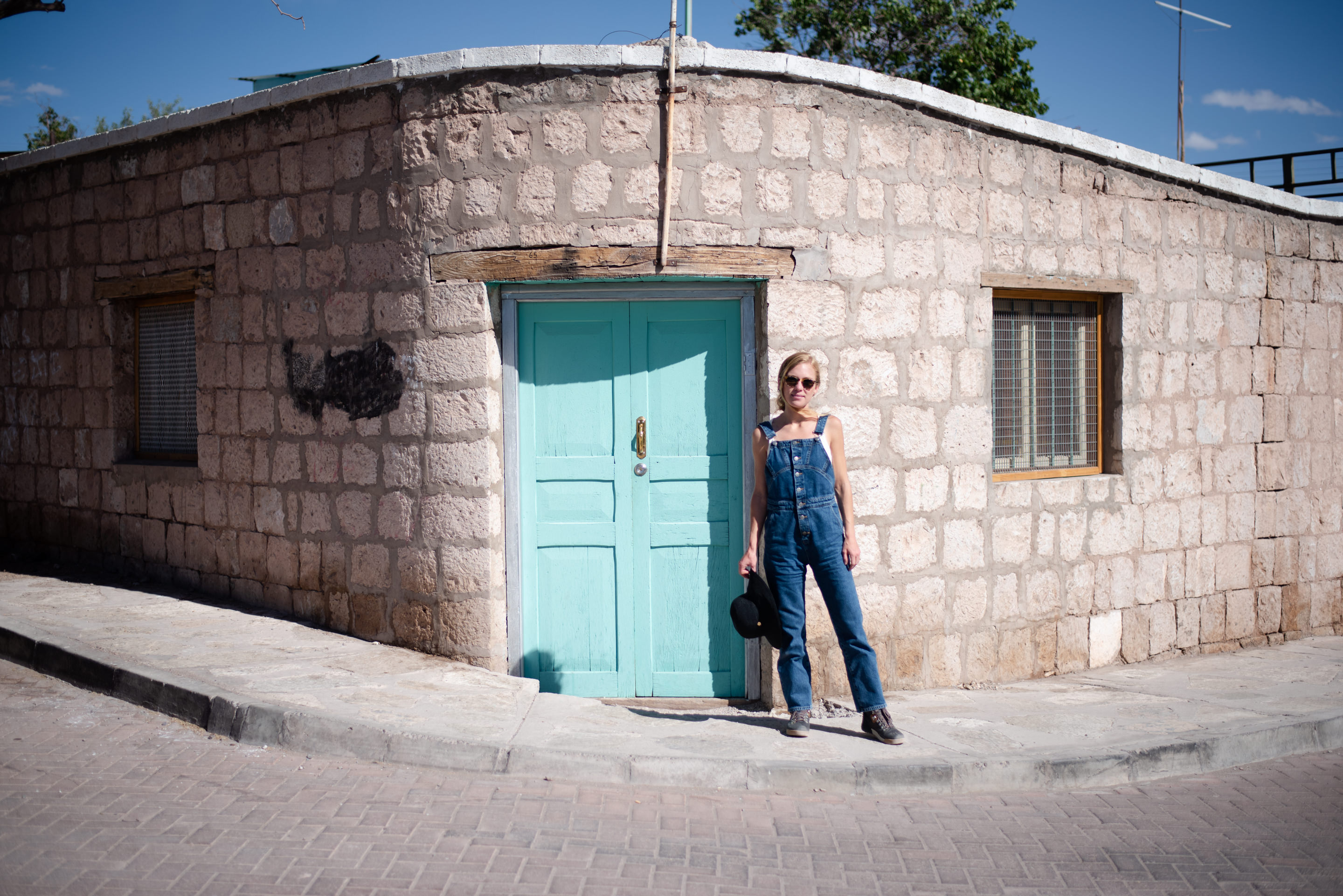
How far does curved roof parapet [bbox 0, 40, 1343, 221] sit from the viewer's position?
5375 millimetres

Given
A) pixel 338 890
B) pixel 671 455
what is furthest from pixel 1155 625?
pixel 338 890

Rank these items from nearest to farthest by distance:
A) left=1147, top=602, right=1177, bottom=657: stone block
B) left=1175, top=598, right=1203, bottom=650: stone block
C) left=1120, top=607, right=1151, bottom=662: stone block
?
left=1120, top=607, right=1151, bottom=662: stone block → left=1147, top=602, right=1177, bottom=657: stone block → left=1175, top=598, right=1203, bottom=650: stone block

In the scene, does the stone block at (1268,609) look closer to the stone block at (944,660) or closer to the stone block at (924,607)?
the stone block at (944,660)

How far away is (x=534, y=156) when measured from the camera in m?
5.47

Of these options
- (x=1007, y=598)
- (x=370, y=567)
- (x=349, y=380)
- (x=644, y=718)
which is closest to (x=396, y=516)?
(x=370, y=567)

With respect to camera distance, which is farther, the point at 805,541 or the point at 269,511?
the point at 269,511

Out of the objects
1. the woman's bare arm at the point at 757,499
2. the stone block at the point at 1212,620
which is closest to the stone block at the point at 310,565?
the woman's bare arm at the point at 757,499

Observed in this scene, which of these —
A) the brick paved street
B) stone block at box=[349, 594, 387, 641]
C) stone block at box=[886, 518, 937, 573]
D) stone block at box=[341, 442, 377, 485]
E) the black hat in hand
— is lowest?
the brick paved street

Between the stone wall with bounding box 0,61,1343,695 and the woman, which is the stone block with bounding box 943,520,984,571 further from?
the woman

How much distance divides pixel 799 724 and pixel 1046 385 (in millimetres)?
3269

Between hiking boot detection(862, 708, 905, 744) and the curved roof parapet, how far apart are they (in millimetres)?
3419

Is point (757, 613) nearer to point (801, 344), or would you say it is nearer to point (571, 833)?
point (571, 833)

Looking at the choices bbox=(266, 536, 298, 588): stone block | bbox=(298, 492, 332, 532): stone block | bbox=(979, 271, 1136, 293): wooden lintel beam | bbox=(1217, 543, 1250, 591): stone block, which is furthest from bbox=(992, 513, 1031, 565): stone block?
bbox=(266, 536, 298, 588): stone block

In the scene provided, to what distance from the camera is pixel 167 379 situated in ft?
24.8
